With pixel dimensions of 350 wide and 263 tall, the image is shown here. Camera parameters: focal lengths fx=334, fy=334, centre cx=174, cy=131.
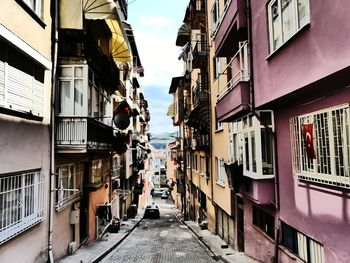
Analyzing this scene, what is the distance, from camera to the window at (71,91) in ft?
39.8

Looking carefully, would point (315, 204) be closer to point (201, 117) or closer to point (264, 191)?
point (264, 191)

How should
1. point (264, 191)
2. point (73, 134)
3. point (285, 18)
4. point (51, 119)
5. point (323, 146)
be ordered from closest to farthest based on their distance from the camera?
point (323, 146) → point (285, 18) → point (264, 191) → point (51, 119) → point (73, 134)

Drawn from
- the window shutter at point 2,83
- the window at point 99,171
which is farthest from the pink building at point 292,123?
the window at point 99,171

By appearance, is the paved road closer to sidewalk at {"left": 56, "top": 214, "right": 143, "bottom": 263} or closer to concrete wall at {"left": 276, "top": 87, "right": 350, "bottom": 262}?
sidewalk at {"left": 56, "top": 214, "right": 143, "bottom": 263}

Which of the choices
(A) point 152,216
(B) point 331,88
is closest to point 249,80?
(B) point 331,88

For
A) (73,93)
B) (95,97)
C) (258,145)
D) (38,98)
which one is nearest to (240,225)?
(258,145)

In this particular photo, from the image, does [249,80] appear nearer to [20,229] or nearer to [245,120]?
[245,120]

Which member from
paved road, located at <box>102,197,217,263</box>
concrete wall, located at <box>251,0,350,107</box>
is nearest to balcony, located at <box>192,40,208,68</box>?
paved road, located at <box>102,197,217,263</box>

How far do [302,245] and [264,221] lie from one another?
10.9 feet

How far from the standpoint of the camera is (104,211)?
1877 centimetres

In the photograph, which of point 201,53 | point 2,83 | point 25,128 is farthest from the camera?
point 201,53

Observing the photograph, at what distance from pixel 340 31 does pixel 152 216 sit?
34.0 metres

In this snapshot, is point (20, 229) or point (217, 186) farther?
point (217, 186)

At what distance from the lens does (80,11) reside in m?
11.6
